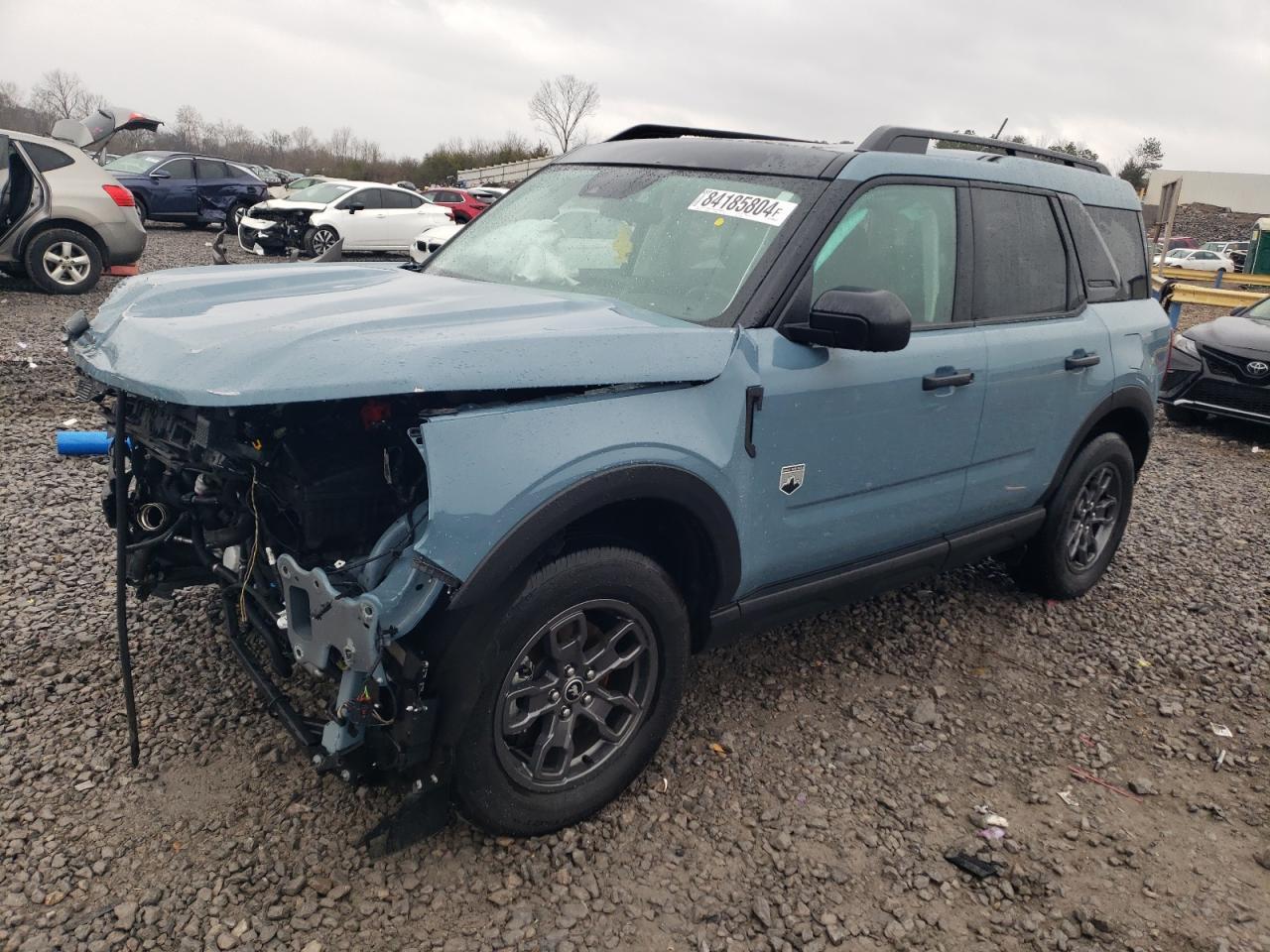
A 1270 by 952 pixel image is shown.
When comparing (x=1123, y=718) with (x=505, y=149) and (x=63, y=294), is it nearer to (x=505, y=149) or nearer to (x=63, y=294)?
(x=63, y=294)

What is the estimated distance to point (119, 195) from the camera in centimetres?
1048

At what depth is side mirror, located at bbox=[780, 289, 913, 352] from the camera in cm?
258

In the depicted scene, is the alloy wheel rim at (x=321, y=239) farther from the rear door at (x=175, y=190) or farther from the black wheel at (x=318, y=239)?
the rear door at (x=175, y=190)

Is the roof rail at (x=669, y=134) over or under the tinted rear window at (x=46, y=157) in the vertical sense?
over

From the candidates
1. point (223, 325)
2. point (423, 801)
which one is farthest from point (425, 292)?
point (423, 801)

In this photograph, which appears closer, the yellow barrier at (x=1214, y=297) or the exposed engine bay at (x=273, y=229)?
the yellow barrier at (x=1214, y=297)

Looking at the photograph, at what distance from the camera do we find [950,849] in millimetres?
2732

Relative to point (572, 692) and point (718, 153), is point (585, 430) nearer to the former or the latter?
point (572, 692)

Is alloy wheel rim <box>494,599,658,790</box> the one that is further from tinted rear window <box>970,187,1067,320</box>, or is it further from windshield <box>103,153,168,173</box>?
windshield <box>103,153,168,173</box>

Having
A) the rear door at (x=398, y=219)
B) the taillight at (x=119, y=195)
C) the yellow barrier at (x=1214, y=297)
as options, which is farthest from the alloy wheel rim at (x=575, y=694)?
the rear door at (x=398, y=219)

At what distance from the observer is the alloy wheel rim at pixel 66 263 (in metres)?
9.99

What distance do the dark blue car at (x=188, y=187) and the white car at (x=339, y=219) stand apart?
1839 mm

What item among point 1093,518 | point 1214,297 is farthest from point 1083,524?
point 1214,297

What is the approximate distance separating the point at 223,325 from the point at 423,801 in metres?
1.31
